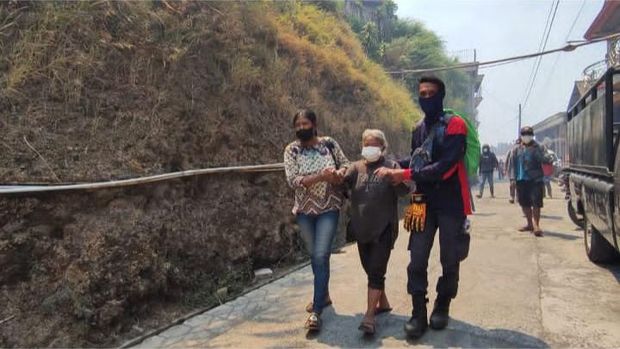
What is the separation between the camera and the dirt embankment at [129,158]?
12.0 ft

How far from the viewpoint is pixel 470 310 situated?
3.95 metres

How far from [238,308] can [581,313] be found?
2957 mm

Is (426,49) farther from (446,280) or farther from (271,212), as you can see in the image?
(446,280)

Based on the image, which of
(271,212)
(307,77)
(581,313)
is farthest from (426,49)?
(581,313)

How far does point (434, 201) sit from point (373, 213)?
46 cm

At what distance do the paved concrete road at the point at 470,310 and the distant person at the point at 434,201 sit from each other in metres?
0.43

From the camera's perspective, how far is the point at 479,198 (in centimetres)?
1343

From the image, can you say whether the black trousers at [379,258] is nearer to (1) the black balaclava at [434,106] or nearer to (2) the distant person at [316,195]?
(2) the distant person at [316,195]

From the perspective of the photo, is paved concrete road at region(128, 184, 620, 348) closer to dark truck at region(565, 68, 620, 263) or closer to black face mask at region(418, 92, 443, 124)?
dark truck at region(565, 68, 620, 263)

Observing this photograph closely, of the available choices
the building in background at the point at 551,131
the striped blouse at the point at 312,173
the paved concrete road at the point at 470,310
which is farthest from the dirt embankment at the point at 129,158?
the building in background at the point at 551,131

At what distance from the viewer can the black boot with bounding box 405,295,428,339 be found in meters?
3.38

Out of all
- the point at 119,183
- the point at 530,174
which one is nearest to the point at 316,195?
the point at 119,183

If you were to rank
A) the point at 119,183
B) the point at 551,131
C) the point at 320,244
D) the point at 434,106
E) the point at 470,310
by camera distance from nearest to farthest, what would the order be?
the point at 434,106 → the point at 320,244 → the point at 470,310 → the point at 119,183 → the point at 551,131

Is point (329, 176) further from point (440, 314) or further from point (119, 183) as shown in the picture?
point (119, 183)
